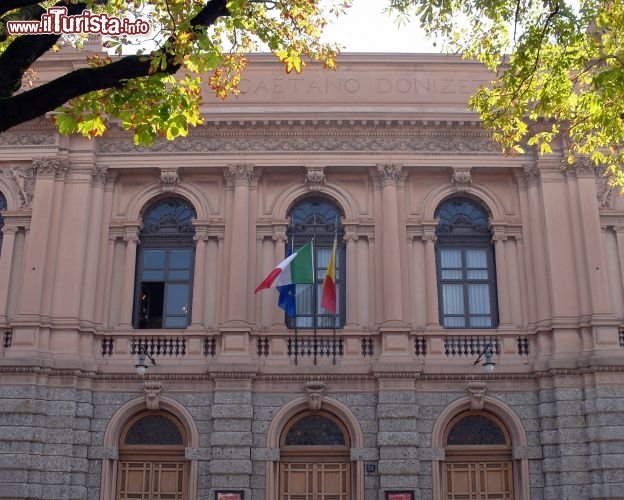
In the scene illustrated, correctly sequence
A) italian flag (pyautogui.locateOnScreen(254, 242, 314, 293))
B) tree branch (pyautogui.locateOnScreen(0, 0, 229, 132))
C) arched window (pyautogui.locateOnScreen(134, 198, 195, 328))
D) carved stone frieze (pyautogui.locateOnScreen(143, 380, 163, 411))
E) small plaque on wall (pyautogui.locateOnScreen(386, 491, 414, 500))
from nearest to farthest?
tree branch (pyautogui.locateOnScreen(0, 0, 229, 132)), small plaque on wall (pyautogui.locateOnScreen(386, 491, 414, 500)), italian flag (pyautogui.locateOnScreen(254, 242, 314, 293)), carved stone frieze (pyautogui.locateOnScreen(143, 380, 163, 411)), arched window (pyautogui.locateOnScreen(134, 198, 195, 328))

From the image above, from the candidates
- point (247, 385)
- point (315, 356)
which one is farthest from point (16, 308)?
point (315, 356)

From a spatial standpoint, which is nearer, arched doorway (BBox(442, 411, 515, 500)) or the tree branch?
the tree branch

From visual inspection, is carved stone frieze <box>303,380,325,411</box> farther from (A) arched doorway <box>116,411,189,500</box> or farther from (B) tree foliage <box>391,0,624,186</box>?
(B) tree foliage <box>391,0,624,186</box>

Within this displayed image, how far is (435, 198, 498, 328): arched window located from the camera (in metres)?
21.0

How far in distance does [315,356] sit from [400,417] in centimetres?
250

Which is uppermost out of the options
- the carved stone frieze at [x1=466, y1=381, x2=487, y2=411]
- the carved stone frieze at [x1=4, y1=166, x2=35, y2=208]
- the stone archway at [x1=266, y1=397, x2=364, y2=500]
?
the carved stone frieze at [x1=4, y1=166, x2=35, y2=208]

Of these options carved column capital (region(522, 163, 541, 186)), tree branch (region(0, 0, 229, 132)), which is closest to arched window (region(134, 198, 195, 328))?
carved column capital (region(522, 163, 541, 186))

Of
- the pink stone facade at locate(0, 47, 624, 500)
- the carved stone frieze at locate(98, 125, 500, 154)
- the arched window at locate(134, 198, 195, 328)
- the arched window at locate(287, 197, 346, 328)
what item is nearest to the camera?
the pink stone facade at locate(0, 47, 624, 500)

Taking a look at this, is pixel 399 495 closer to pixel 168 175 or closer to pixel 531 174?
pixel 531 174

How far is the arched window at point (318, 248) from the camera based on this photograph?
21.0 m

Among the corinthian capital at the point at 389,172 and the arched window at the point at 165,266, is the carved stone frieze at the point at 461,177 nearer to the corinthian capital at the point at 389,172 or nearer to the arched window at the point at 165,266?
the corinthian capital at the point at 389,172

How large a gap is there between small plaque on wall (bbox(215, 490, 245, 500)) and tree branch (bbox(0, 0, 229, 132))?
1147cm

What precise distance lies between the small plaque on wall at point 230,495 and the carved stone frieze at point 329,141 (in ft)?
28.1

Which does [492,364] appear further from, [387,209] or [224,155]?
[224,155]
